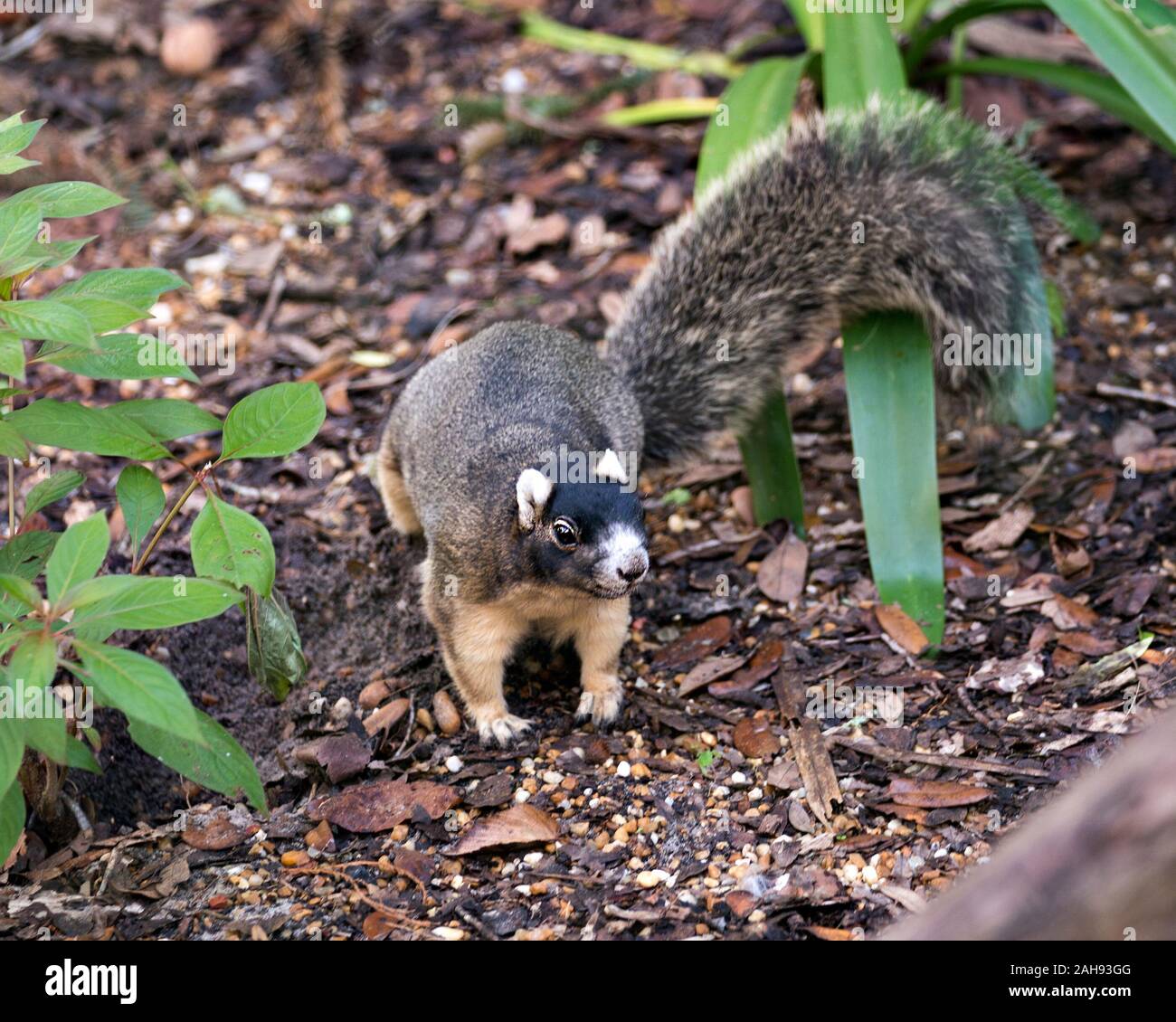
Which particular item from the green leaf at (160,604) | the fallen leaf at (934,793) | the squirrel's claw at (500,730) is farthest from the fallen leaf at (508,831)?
the green leaf at (160,604)

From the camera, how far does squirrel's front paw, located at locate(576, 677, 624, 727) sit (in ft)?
17.0

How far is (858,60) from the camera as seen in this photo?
6.18 meters

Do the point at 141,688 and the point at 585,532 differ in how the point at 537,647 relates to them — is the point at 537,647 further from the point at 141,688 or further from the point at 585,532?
the point at 141,688

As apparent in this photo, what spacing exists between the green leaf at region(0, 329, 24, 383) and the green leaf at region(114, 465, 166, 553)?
77 cm

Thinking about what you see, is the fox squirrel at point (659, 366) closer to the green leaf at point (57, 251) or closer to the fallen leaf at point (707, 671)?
the fallen leaf at point (707, 671)

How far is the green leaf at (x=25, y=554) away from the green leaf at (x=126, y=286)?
81cm

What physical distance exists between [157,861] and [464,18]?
22.4 feet

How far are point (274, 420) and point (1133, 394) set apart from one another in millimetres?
4463

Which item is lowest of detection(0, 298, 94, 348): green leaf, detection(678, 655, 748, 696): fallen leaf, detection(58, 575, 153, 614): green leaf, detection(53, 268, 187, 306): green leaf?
detection(678, 655, 748, 696): fallen leaf

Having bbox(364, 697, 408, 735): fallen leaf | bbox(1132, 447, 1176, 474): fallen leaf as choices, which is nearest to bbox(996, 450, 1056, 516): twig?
bbox(1132, 447, 1176, 474): fallen leaf

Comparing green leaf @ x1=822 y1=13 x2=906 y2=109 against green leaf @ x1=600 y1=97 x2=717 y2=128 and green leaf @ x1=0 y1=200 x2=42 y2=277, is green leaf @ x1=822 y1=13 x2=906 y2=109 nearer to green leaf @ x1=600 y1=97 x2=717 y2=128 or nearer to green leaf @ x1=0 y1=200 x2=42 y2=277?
green leaf @ x1=600 y1=97 x2=717 y2=128

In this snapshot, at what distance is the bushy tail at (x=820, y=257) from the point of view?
5.38 m

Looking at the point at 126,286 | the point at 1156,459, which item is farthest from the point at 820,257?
the point at 126,286

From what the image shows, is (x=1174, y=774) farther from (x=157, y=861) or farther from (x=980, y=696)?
(x=157, y=861)
